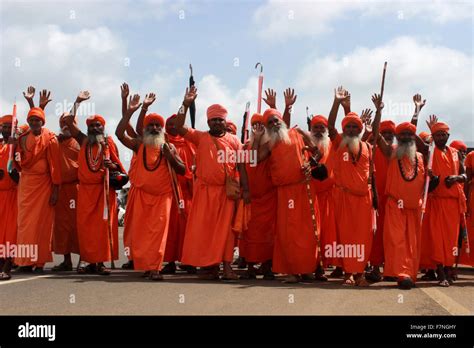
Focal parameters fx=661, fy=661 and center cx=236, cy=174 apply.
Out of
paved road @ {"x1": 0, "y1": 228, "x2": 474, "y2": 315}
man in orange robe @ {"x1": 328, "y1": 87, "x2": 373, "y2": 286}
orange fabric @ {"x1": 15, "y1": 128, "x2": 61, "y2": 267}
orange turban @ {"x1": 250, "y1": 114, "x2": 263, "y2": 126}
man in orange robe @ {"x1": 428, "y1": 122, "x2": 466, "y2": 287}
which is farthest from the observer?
orange turban @ {"x1": 250, "y1": 114, "x2": 263, "y2": 126}

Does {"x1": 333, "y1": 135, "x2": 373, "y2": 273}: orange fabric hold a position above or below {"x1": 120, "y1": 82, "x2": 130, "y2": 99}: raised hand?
below

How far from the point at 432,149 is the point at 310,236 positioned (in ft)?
7.28

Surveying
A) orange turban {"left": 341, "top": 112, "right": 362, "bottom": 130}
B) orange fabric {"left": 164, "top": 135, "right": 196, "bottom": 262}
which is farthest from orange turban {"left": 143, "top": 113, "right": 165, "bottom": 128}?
orange turban {"left": 341, "top": 112, "right": 362, "bottom": 130}

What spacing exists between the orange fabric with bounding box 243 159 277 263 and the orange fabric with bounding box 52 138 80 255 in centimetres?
300

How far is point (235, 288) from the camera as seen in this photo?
840 cm

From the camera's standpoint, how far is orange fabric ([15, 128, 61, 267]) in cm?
1029

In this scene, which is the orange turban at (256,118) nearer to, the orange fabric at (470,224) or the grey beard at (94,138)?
the grey beard at (94,138)

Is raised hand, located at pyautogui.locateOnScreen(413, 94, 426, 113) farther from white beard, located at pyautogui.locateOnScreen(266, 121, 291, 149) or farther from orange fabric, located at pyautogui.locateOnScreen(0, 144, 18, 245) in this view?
orange fabric, located at pyautogui.locateOnScreen(0, 144, 18, 245)

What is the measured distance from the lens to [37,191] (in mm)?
10367

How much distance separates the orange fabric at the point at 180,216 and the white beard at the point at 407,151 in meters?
3.44

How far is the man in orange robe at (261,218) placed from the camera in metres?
10.1

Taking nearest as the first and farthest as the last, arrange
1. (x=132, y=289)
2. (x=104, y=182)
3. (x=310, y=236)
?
(x=132, y=289) → (x=310, y=236) → (x=104, y=182)
